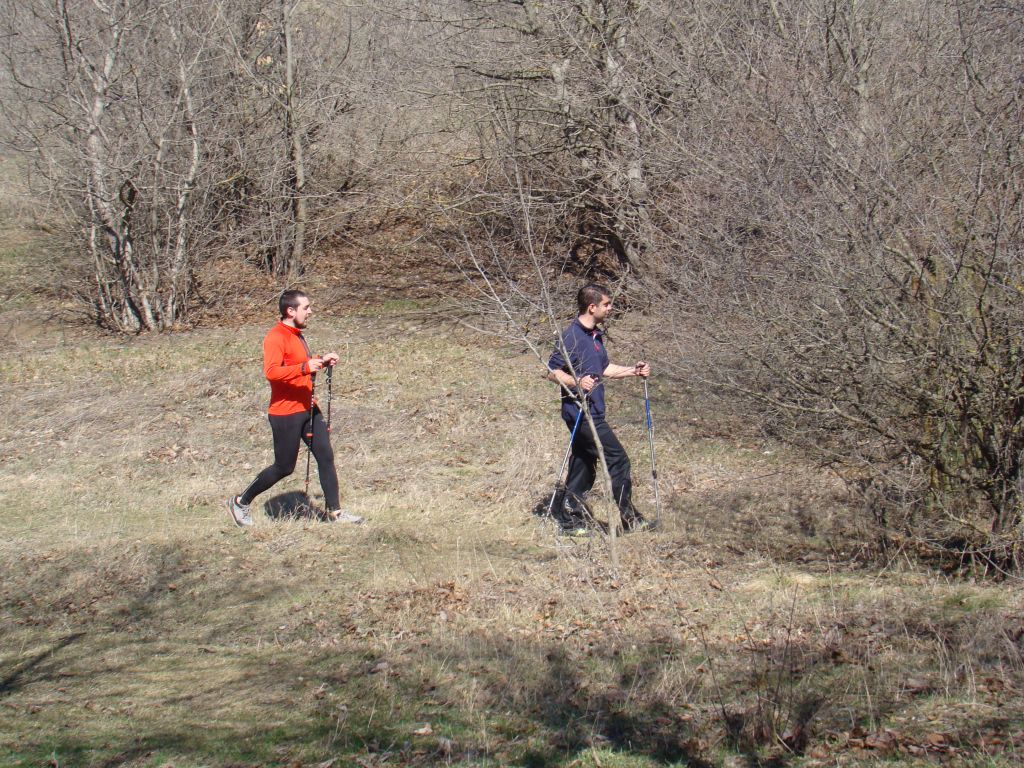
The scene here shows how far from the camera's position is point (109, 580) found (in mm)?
7219

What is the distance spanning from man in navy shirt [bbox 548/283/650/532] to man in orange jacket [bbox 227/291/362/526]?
1.82 metres

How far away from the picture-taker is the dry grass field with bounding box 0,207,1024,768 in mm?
4391

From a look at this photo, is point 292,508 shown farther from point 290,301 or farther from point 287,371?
point 290,301

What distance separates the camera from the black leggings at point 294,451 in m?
7.95

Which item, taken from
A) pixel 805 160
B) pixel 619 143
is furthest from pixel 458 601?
pixel 619 143

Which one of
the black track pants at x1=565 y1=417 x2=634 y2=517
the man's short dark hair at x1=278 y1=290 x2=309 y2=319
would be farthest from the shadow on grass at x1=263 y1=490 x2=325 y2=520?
the black track pants at x1=565 y1=417 x2=634 y2=517

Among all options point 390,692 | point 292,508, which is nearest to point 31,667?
point 390,692

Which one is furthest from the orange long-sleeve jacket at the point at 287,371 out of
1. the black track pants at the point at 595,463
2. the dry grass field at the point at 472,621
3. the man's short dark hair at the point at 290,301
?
the black track pants at the point at 595,463

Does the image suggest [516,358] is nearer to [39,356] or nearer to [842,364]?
[39,356]

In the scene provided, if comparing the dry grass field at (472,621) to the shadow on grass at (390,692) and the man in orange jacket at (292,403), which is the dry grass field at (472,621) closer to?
the shadow on grass at (390,692)

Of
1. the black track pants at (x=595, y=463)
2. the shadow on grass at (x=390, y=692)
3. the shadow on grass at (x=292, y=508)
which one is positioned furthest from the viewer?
the shadow on grass at (x=292, y=508)

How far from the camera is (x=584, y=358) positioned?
7.38m

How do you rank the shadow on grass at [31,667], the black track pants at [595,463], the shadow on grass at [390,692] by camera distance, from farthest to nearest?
the black track pants at [595,463] < the shadow on grass at [31,667] < the shadow on grass at [390,692]

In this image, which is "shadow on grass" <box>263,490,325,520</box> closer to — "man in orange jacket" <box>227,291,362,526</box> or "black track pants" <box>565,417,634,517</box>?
"man in orange jacket" <box>227,291,362,526</box>
